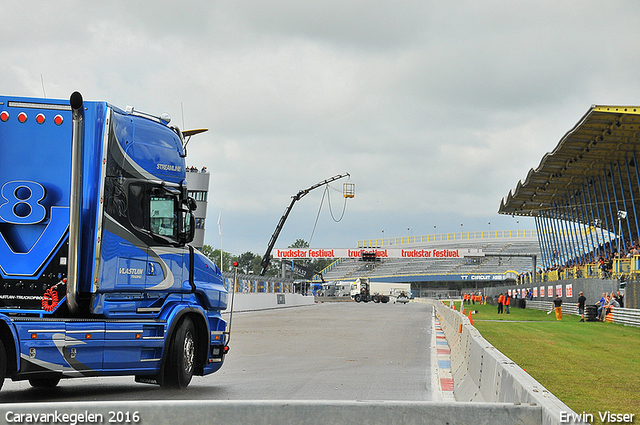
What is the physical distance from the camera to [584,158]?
47188 millimetres

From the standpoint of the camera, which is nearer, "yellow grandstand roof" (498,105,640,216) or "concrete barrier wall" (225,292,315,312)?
"yellow grandstand roof" (498,105,640,216)

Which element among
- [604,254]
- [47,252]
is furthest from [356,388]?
[604,254]

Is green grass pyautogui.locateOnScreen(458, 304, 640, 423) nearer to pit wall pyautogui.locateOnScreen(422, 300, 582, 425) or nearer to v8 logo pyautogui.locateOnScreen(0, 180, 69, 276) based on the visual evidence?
pit wall pyautogui.locateOnScreen(422, 300, 582, 425)

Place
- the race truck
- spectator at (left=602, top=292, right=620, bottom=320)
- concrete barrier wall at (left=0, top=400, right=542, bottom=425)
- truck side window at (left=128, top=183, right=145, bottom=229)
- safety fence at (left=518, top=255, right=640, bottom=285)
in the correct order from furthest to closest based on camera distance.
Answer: the race truck, safety fence at (left=518, top=255, right=640, bottom=285), spectator at (left=602, top=292, right=620, bottom=320), truck side window at (left=128, top=183, right=145, bottom=229), concrete barrier wall at (left=0, top=400, right=542, bottom=425)

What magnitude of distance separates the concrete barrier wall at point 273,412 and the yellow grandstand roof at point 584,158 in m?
32.0

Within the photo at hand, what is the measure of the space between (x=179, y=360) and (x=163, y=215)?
1.98 meters

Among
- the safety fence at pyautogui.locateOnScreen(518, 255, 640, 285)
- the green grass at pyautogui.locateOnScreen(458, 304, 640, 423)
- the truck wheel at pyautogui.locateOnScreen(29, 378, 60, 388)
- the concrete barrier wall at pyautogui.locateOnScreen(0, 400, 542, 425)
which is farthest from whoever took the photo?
the safety fence at pyautogui.locateOnScreen(518, 255, 640, 285)

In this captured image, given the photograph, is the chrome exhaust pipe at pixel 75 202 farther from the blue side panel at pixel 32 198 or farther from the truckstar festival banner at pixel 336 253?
the truckstar festival banner at pixel 336 253

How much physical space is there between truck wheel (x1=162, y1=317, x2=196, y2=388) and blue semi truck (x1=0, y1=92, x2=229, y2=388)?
0.7 inches

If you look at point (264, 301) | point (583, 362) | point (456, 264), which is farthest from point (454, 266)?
point (583, 362)

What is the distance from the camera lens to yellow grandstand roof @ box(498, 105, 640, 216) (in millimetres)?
37438

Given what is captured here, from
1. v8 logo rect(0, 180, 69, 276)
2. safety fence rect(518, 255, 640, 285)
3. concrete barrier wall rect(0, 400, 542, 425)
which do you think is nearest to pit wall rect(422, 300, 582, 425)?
concrete barrier wall rect(0, 400, 542, 425)

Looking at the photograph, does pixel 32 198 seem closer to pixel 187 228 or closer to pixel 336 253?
pixel 187 228

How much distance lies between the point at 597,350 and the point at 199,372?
11.3 m
